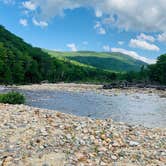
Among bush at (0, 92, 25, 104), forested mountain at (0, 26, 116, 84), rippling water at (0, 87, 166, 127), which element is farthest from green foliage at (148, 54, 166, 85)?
bush at (0, 92, 25, 104)

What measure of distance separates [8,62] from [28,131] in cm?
9082

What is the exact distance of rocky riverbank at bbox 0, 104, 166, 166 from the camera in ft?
37.2

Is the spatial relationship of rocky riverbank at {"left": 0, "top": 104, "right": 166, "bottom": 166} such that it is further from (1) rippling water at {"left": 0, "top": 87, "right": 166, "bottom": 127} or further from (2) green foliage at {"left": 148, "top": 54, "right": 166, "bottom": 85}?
(2) green foliage at {"left": 148, "top": 54, "right": 166, "bottom": 85}

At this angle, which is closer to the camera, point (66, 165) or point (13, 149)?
point (66, 165)

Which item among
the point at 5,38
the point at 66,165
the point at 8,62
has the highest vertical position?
the point at 5,38

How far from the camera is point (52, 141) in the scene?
1266 cm

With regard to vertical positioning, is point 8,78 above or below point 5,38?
below

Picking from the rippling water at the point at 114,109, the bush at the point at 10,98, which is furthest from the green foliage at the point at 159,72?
the bush at the point at 10,98

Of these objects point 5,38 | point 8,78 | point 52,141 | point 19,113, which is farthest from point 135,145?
point 5,38

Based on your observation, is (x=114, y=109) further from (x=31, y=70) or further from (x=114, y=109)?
(x=31, y=70)

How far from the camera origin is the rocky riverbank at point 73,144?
11.3m

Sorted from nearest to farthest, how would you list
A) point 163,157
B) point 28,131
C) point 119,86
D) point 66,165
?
1. point 66,165
2. point 163,157
3. point 28,131
4. point 119,86

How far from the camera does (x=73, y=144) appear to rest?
12.5 meters

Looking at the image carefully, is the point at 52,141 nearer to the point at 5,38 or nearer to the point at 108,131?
the point at 108,131
